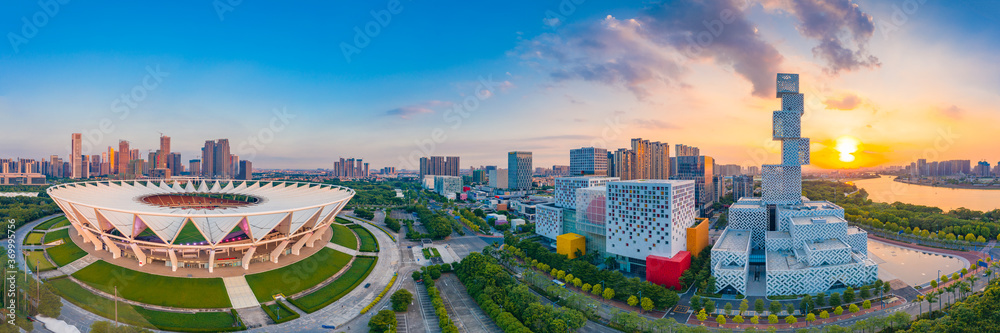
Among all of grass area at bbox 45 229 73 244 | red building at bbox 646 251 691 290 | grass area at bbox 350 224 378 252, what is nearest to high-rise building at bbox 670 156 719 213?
red building at bbox 646 251 691 290

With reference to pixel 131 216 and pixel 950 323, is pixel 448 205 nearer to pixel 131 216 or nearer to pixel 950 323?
pixel 131 216

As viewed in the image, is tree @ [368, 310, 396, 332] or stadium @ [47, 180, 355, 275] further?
stadium @ [47, 180, 355, 275]

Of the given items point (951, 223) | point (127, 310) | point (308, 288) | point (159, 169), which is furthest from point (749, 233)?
point (159, 169)

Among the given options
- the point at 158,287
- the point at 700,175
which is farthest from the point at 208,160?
Result: the point at 700,175

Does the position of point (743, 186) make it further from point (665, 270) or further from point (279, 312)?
point (279, 312)

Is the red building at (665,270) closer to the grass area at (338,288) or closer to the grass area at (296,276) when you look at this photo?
the grass area at (338,288)

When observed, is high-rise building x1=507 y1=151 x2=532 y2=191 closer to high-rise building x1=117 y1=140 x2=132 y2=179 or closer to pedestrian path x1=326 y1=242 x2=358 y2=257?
pedestrian path x1=326 y1=242 x2=358 y2=257

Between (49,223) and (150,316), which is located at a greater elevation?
(49,223)
